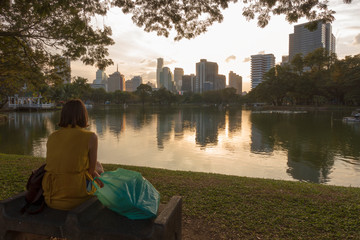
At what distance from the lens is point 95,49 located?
6.78 meters

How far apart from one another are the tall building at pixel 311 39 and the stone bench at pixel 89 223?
13729 cm

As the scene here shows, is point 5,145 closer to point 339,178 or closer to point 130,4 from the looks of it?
point 130,4

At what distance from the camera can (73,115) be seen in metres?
2.27

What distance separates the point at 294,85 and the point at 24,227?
218 ft

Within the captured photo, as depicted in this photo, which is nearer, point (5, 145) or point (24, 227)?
point (24, 227)

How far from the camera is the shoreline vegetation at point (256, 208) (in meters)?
3.16

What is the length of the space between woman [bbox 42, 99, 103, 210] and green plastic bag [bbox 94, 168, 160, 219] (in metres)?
0.24

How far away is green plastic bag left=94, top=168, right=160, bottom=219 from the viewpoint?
1.99 metres

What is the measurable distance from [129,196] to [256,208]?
8.44ft

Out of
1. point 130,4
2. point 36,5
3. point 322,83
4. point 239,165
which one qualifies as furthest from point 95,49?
point 322,83

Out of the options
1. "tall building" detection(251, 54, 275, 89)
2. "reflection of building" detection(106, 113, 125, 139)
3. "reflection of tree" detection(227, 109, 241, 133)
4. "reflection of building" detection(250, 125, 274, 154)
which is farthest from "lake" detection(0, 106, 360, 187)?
"tall building" detection(251, 54, 275, 89)

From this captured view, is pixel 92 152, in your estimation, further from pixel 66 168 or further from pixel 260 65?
pixel 260 65

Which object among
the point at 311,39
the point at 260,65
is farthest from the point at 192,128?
the point at 260,65

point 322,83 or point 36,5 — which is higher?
point 322,83
